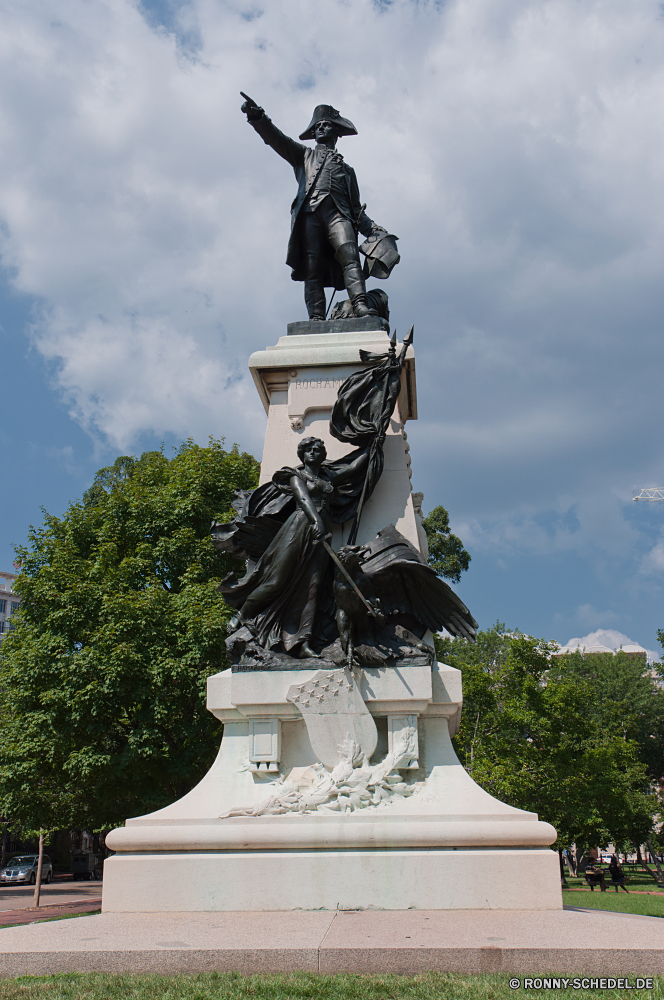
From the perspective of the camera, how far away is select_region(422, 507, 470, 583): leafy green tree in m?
31.7

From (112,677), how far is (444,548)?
724 inches

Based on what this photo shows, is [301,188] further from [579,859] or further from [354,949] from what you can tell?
[579,859]

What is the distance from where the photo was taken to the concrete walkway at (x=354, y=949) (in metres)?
4.05

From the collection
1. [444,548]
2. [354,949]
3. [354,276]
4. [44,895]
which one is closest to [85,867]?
[44,895]

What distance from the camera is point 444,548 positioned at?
106ft

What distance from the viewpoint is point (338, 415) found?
8.14 meters

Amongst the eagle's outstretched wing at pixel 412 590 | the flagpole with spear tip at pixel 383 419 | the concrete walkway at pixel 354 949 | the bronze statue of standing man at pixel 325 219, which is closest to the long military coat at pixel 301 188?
the bronze statue of standing man at pixel 325 219

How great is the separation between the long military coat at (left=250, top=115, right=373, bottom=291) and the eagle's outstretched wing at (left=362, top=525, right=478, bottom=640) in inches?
159

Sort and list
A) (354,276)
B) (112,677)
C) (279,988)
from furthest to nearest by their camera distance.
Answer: (112,677)
(354,276)
(279,988)

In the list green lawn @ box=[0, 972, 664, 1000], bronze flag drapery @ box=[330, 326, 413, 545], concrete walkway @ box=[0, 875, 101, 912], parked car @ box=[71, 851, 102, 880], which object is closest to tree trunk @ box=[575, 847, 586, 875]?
concrete walkway @ box=[0, 875, 101, 912]

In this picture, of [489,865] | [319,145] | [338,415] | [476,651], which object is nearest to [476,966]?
[489,865]

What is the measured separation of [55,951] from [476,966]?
2.17m

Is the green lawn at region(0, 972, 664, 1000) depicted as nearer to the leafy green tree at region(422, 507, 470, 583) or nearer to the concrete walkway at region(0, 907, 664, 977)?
the concrete walkway at region(0, 907, 664, 977)

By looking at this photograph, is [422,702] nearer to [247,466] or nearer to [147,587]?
[147,587]
